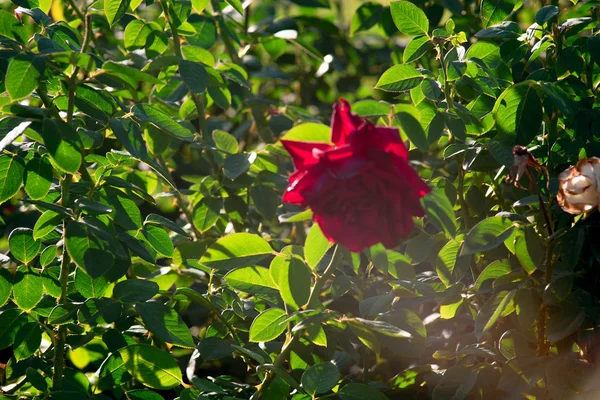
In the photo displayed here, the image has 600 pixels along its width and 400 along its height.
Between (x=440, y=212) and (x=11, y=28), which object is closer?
(x=440, y=212)

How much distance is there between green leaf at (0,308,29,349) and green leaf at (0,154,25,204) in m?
0.24

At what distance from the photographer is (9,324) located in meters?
1.21

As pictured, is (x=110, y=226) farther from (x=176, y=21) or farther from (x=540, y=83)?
(x=540, y=83)

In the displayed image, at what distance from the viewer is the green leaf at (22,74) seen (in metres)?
0.95

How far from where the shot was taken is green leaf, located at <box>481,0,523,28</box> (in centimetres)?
132

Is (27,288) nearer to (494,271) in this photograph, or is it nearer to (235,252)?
(235,252)

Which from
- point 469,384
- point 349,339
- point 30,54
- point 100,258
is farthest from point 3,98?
A: point 469,384

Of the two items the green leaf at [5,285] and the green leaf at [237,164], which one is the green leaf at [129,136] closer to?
the green leaf at [237,164]

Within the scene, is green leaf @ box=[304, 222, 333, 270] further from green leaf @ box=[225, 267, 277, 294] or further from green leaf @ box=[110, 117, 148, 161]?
green leaf @ box=[110, 117, 148, 161]

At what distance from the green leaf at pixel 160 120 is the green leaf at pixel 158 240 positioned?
23cm

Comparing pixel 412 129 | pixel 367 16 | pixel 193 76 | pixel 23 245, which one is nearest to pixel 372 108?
pixel 412 129

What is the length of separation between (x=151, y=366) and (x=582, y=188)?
784 millimetres

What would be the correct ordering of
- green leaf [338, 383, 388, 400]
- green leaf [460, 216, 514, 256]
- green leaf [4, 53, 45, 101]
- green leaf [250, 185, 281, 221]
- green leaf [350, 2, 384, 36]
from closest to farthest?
green leaf [4, 53, 45, 101] → green leaf [460, 216, 514, 256] → green leaf [338, 383, 388, 400] → green leaf [250, 185, 281, 221] → green leaf [350, 2, 384, 36]

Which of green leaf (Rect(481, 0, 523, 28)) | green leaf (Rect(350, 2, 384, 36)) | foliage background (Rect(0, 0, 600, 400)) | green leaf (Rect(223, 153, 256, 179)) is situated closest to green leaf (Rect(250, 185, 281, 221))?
foliage background (Rect(0, 0, 600, 400))
